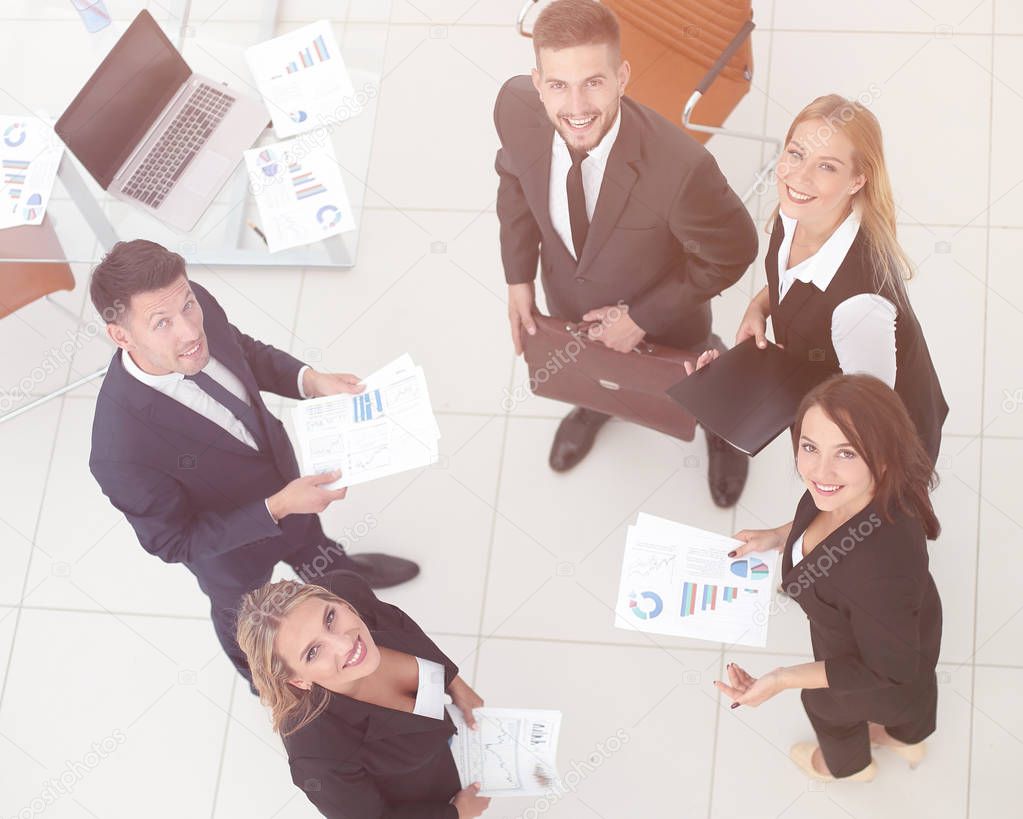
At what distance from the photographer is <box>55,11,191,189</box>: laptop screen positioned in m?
3.56

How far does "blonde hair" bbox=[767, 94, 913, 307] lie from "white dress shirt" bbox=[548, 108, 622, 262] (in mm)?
551

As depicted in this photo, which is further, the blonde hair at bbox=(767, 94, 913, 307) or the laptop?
the laptop

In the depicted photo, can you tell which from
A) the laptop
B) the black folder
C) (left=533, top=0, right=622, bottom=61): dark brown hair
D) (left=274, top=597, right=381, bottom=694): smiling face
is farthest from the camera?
the laptop

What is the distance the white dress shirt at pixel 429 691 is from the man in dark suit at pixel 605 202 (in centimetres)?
110

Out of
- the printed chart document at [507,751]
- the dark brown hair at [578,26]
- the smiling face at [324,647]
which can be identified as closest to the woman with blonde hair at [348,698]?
the smiling face at [324,647]

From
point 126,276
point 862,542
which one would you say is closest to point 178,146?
point 126,276

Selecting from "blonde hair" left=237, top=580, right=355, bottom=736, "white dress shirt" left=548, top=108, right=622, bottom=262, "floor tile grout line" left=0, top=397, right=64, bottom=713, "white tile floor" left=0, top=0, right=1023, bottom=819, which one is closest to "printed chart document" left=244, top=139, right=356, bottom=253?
"white tile floor" left=0, top=0, right=1023, bottom=819

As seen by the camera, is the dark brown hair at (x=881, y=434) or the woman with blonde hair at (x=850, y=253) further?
the woman with blonde hair at (x=850, y=253)

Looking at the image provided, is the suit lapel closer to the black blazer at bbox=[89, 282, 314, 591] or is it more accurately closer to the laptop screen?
the black blazer at bbox=[89, 282, 314, 591]

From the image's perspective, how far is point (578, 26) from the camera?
2721 millimetres

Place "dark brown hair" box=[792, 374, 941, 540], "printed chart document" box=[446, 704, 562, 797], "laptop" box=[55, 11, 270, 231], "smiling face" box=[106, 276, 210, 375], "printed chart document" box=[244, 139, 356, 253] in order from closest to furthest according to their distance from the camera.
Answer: "dark brown hair" box=[792, 374, 941, 540], "smiling face" box=[106, 276, 210, 375], "printed chart document" box=[446, 704, 562, 797], "laptop" box=[55, 11, 270, 231], "printed chart document" box=[244, 139, 356, 253]

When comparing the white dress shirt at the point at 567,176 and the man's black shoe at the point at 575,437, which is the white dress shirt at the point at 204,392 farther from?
the man's black shoe at the point at 575,437

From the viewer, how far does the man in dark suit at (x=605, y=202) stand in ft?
9.14

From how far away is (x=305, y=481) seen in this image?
322cm
